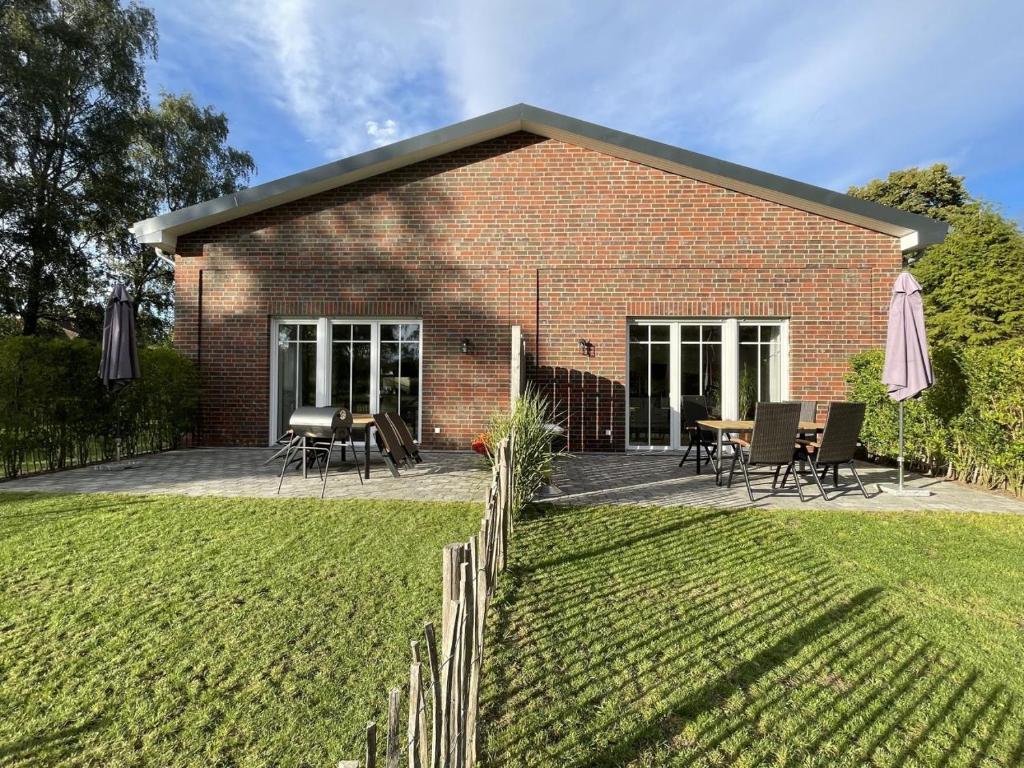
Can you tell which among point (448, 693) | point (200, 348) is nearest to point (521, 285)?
point (200, 348)

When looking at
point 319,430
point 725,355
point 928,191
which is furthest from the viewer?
point 928,191

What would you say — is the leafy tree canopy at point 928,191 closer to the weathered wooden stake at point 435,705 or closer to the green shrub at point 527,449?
the green shrub at point 527,449

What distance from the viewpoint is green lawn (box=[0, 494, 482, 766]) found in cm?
183

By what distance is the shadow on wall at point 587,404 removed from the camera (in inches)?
353

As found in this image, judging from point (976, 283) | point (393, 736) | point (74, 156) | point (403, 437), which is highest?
point (74, 156)

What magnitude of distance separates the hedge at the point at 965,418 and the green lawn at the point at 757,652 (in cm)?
208

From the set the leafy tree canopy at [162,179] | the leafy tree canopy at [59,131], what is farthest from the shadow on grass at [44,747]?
the leafy tree canopy at [162,179]

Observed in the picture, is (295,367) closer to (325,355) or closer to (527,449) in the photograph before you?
(325,355)

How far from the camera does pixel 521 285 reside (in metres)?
9.05

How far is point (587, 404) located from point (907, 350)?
4.53 meters

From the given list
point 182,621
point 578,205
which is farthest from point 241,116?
point 182,621

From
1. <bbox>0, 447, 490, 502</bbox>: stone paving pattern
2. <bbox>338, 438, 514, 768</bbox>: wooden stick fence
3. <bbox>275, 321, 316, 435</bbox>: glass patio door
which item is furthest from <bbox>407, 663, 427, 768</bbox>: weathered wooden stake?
<bbox>275, 321, 316, 435</bbox>: glass patio door

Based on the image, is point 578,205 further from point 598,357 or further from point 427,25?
point 427,25

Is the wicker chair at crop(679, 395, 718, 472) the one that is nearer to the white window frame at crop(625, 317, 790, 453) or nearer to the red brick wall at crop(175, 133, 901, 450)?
the white window frame at crop(625, 317, 790, 453)
